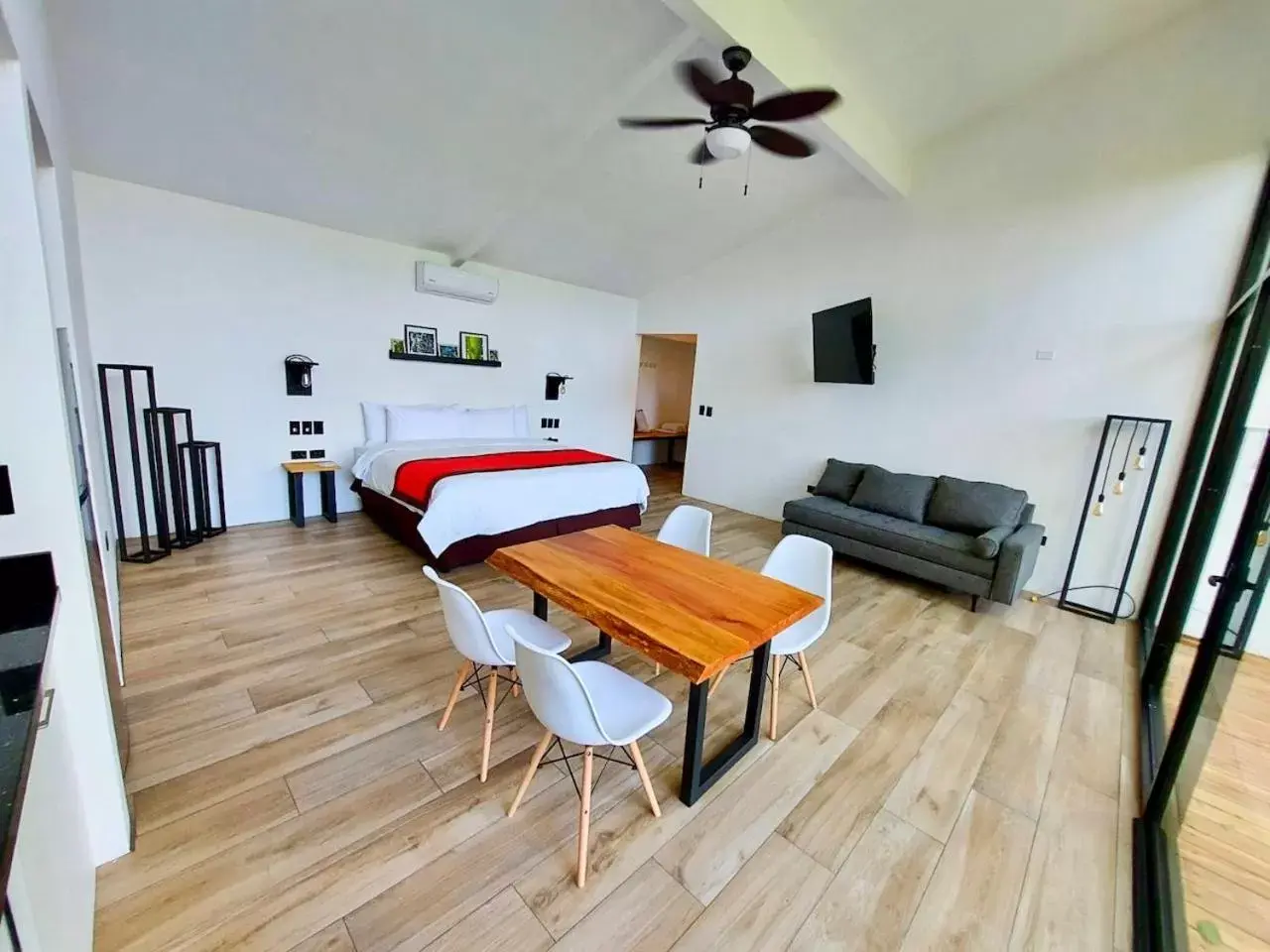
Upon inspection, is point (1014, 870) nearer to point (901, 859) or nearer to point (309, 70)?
point (901, 859)

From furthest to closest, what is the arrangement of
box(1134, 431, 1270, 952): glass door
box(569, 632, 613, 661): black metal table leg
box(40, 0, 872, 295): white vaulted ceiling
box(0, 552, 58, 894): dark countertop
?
box(569, 632, 613, 661): black metal table leg → box(40, 0, 872, 295): white vaulted ceiling → box(1134, 431, 1270, 952): glass door → box(0, 552, 58, 894): dark countertop

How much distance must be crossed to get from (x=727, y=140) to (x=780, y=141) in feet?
1.72

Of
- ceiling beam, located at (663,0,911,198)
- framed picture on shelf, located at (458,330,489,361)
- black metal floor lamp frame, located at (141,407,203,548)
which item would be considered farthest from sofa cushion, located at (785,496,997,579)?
black metal floor lamp frame, located at (141,407,203,548)

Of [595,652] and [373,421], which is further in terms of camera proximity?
[373,421]

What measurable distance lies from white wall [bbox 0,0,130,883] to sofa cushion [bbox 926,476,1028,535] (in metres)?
4.56

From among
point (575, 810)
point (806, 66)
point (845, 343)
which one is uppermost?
point (806, 66)

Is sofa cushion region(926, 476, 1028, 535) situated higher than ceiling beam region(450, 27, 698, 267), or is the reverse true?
ceiling beam region(450, 27, 698, 267)

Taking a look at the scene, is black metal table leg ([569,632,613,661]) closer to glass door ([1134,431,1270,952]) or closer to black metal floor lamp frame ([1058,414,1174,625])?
glass door ([1134,431,1270,952])

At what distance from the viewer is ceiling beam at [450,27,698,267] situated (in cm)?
281

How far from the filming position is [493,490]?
3.60 metres

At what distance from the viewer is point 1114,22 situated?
3.15m

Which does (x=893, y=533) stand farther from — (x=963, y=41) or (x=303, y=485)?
(x=303, y=485)

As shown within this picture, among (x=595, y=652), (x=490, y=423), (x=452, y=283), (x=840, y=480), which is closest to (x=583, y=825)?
(x=595, y=652)

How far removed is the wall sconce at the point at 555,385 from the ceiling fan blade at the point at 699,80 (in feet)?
13.0
